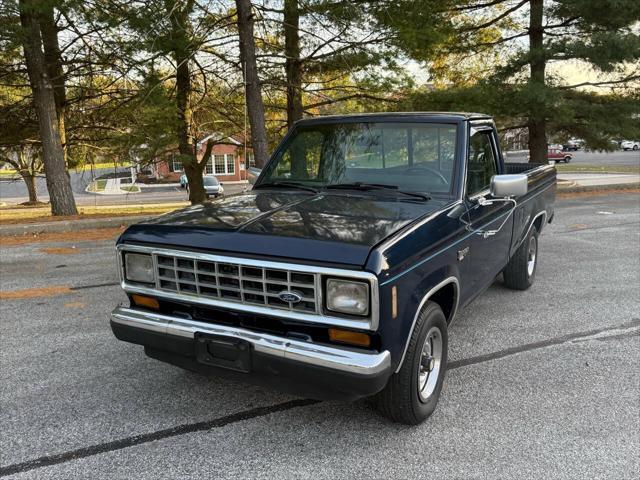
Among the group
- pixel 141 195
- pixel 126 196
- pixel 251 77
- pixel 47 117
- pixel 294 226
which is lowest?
pixel 141 195

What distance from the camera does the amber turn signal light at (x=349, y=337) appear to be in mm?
2666

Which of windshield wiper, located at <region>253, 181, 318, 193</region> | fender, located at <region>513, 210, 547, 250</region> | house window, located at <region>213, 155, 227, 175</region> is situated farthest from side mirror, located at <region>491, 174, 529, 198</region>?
house window, located at <region>213, 155, 227, 175</region>

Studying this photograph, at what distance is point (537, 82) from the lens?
1472 centimetres

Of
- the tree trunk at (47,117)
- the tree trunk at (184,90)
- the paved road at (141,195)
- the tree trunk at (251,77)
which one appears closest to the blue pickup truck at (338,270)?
the tree trunk at (251,77)

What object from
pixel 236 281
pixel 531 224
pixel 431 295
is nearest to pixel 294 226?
pixel 236 281

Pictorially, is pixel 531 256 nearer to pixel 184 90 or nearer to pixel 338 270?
pixel 338 270

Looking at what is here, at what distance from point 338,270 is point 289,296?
31 centimetres

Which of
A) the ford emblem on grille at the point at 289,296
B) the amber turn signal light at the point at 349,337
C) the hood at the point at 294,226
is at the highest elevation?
the hood at the point at 294,226

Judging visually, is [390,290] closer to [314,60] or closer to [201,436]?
[201,436]

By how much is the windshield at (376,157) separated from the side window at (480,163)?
0.21 metres

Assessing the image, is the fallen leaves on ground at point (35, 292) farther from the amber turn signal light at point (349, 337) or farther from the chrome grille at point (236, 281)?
the amber turn signal light at point (349, 337)

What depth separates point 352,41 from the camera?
11773 millimetres

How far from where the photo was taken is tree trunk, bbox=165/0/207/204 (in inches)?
414

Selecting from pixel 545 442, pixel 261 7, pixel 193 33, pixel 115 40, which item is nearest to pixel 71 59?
pixel 115 40
